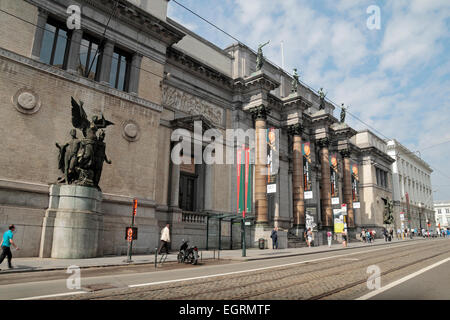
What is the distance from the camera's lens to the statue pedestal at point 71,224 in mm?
15797

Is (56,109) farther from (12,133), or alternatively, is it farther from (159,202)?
(159,202)

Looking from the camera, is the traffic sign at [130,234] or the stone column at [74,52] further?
the stone column at [74,52]

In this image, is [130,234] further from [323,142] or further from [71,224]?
[323,142]

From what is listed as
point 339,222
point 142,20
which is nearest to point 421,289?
point 142,20

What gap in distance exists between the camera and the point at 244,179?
29.6 meters

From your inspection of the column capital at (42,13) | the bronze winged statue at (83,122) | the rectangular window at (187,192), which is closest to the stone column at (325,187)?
the rectangular window at (187,192)

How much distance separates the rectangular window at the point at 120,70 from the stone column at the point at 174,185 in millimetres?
6726

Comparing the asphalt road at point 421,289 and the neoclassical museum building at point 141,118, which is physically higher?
the neoclassical museum building at point 141,118

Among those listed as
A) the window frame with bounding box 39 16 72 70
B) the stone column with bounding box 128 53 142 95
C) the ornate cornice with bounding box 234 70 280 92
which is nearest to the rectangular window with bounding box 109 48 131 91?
the stone column with bounding box 128 53 142 95

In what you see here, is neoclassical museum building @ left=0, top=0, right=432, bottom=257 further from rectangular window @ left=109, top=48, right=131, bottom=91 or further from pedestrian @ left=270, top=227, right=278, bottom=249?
pedestrian @ left=270, top=227, right=278, bottom=249

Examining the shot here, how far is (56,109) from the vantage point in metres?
18.2

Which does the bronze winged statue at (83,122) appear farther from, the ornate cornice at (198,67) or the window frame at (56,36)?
the ornate cornice at (198,67)

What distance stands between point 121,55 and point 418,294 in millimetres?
22183

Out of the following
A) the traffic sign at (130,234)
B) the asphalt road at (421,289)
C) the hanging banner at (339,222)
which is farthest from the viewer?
the hanging banner at (339,222)
